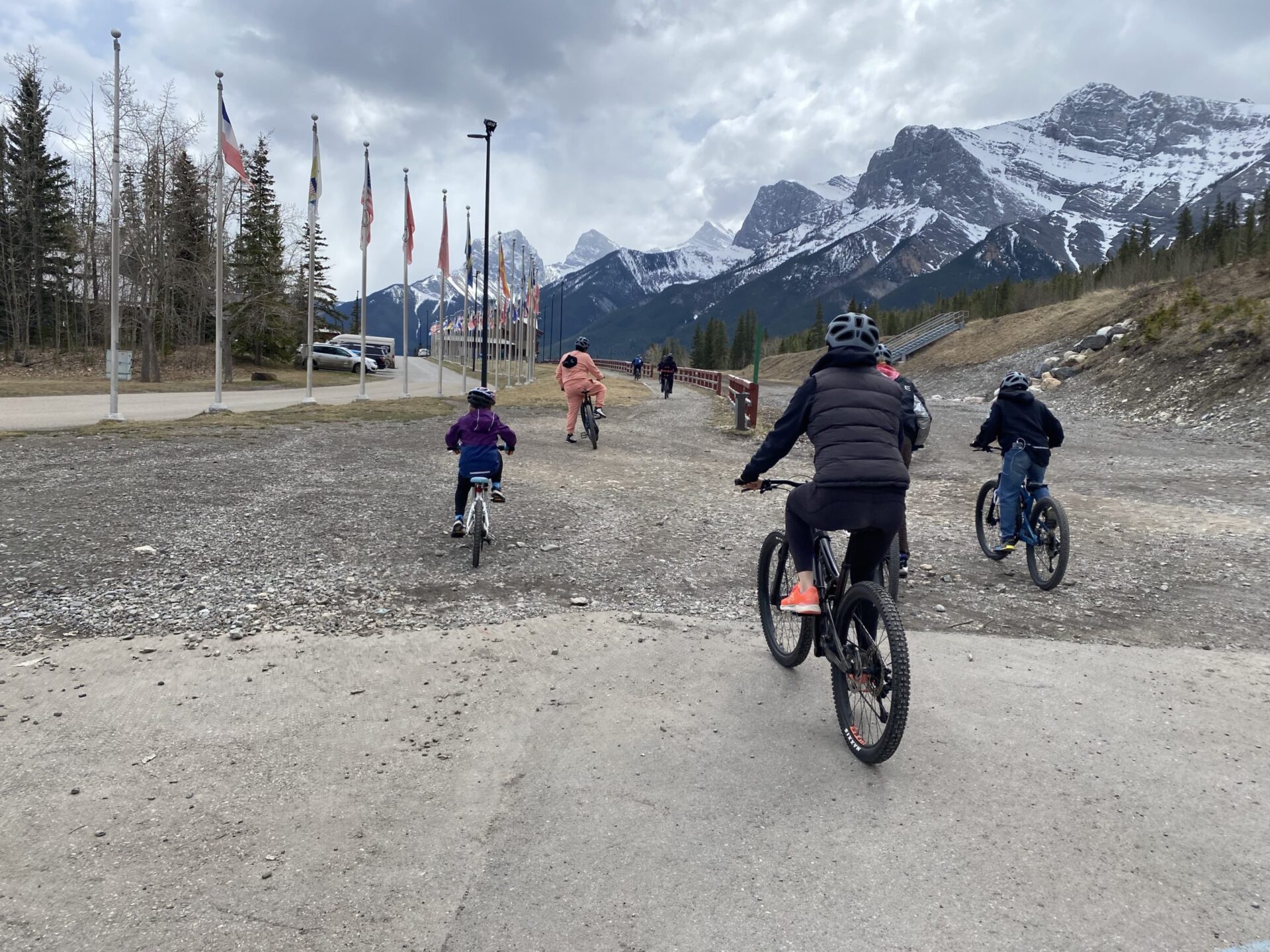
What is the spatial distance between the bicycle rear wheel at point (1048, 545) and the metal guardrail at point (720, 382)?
13147 mm

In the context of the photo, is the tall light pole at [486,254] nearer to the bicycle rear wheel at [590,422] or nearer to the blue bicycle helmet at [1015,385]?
the bicycle rear wheel at [590,422]

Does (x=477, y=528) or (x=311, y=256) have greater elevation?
(x=311, y=256)

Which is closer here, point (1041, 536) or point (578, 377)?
point (1041, 536)

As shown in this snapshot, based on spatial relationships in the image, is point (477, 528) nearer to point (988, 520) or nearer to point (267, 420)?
point (988, 520)

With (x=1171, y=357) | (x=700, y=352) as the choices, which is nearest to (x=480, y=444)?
(x=1171, y=357)

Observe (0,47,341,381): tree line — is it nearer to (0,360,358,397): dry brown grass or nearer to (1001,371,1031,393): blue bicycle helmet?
(0,360,358,397): dry brown grass

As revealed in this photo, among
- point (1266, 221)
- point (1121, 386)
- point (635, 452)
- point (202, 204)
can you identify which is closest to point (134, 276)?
point (202, 204)

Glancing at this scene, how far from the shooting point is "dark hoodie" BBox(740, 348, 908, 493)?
157 inches

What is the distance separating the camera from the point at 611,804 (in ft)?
11.3

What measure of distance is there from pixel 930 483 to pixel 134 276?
3608 centimetres

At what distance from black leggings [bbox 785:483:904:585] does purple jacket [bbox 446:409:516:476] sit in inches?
161

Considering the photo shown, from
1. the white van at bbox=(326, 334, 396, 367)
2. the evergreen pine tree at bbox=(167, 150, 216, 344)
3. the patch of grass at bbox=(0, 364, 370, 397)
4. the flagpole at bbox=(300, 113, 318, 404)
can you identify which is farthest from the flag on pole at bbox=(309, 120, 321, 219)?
the white van at bbox=(326, 334, 396, 367)

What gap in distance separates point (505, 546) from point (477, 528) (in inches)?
29.9

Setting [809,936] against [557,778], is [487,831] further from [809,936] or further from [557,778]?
[809,936]
